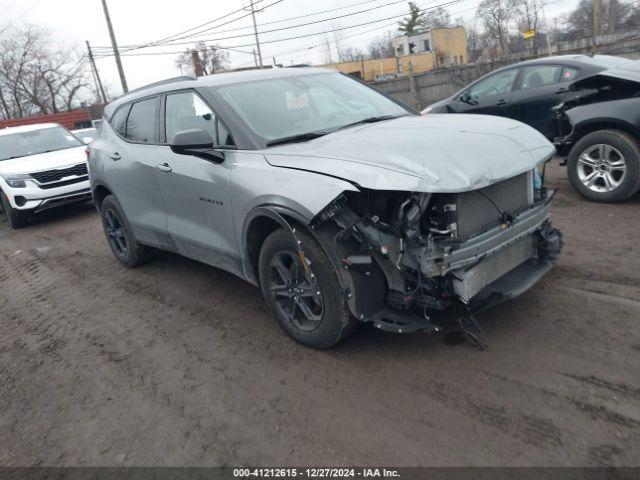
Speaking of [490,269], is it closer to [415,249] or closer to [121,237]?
[415,249]

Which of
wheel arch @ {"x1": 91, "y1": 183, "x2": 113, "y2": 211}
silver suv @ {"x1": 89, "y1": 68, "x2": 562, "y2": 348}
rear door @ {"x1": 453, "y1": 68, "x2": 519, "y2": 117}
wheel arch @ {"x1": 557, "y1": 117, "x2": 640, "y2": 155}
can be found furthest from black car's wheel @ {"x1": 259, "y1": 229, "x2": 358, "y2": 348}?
rear door @ {"x1": 453, "y1": 68, "x2": 519, "y2": 117}

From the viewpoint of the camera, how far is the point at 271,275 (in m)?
3.67

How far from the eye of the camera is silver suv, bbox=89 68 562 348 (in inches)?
115

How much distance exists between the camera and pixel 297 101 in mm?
4152

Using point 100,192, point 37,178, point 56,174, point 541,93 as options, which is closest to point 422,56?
point 541,93

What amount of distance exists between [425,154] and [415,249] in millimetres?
562

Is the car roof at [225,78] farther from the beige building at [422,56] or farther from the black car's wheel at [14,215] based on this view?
the beige building at [422,56]

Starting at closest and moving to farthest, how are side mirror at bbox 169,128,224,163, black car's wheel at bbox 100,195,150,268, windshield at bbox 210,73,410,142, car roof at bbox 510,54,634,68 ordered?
1. side mirror at bbox 169,128,224,163
2. windshield at bbox 210,73,410,142
3. black car's wheel at bbox 100,195,150,268
4. car roof at bbox 510,54,634,68

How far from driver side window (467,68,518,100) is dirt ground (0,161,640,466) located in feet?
14.3

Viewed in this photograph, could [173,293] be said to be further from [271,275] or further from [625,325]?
[625,325]

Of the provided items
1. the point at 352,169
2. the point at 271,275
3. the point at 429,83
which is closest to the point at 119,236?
the point at 271,275

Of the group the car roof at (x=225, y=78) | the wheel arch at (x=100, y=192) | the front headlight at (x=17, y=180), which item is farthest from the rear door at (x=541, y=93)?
the front headlight at (x=17, y=180)

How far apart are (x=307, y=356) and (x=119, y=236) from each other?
3.59 meters

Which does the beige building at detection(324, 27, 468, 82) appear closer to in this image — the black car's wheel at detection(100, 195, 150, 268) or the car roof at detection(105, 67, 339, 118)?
the black car's wheel at detection(100, 195, 150, 268)
